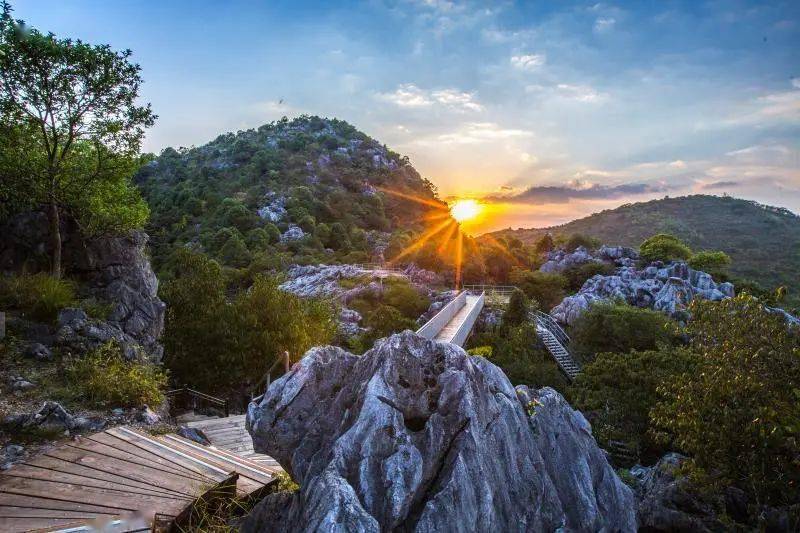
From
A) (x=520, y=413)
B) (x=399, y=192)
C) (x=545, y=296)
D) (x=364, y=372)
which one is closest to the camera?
(x=364, y=372)

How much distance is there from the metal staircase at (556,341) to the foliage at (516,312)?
3.82 feet

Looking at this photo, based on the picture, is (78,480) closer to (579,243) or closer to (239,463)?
(239,463)

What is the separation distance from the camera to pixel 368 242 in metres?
70.8

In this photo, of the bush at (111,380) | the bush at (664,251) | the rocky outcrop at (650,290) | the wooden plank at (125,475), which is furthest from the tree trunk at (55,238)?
the bush at (664,251)

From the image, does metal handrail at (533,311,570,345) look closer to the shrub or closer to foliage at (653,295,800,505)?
the shrub

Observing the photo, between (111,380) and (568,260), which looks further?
(568,260)

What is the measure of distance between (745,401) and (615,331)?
908 inches

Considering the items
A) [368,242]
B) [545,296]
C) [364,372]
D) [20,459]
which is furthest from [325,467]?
[368,242]

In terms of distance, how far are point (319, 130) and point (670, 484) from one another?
12440 cm

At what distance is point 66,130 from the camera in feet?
45.6

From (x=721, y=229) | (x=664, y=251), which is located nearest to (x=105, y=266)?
(x=664, y=251)

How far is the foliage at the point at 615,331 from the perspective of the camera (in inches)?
1266

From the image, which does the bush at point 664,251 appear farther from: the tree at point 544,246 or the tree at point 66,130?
the tree at point 66,130

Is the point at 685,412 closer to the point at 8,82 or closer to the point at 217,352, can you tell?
the point at 217,352
